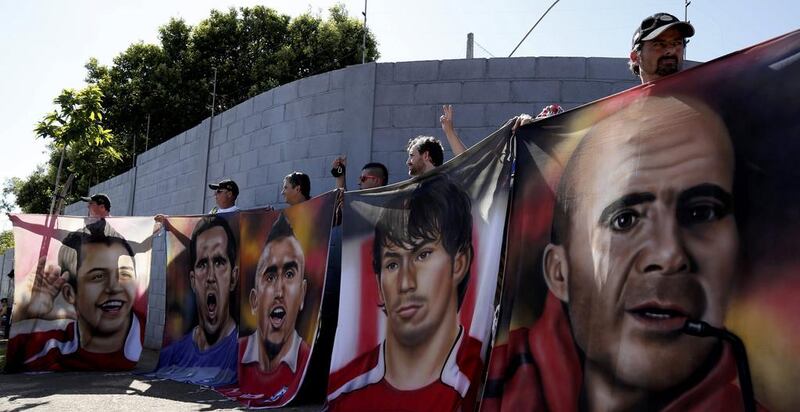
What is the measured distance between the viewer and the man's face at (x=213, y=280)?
7.32 m

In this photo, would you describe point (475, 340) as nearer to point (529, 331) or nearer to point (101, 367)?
point (529, 331)

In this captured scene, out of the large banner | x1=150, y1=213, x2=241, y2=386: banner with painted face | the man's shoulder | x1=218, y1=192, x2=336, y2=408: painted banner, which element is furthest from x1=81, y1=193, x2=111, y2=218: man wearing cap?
the man's shoulder

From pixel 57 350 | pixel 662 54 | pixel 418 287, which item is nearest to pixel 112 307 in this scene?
pixel 57 350

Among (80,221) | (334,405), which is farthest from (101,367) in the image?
(334,405)

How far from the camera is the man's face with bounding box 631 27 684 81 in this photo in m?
3.46

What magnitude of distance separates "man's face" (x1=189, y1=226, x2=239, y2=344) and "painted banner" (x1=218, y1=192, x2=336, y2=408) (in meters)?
0.37

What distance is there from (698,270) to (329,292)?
4192 mm

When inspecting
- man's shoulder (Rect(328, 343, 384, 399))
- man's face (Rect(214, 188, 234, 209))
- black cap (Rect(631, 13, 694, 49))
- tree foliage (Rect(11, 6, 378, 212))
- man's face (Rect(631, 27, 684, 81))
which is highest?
tree foliage (Rect(11, 6, 378, 212))

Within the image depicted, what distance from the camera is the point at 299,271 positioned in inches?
242

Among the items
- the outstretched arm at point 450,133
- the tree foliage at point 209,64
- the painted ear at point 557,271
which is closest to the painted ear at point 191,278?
the outstretched arm at point 450,133

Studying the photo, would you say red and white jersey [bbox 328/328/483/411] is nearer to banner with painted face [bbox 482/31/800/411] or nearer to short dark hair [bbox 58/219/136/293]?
banner with painted face [bbox 482/31/800/411]

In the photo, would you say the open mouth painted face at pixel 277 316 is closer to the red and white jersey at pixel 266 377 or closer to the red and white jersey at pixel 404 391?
the red and white jersey at pixel 266 377

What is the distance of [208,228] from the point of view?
25.3ft

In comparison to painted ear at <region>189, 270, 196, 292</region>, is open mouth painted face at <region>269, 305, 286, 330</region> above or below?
below
